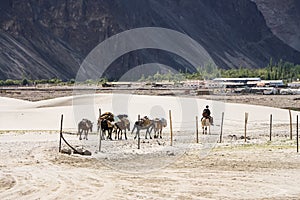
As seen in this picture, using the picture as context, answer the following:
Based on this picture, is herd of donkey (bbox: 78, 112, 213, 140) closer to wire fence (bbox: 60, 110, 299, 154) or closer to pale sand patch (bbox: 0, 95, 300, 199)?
wire fence (bbox: 60, 110, 299, 154)

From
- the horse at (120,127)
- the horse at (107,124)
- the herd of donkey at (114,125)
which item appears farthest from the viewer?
the horse at (120,127)

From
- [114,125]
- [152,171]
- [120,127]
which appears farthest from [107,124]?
[152,171]

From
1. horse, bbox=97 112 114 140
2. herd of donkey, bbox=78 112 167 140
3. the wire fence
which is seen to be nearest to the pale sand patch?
the wire fence

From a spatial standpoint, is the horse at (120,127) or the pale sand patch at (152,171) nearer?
the pale sand patch at (152,171)

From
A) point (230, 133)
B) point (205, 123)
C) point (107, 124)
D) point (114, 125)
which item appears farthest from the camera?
point (230, 133)

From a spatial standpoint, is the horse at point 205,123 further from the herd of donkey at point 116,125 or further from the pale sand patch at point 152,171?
the herd of donkey at point 116,125

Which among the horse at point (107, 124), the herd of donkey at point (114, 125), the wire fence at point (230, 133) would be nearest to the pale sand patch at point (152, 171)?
the wire fence at point (230, 133)

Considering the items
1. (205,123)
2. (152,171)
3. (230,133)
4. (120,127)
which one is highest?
(205,123)

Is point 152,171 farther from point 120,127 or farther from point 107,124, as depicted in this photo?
point 120,127

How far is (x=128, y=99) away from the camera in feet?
201

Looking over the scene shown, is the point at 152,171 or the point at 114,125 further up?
the point at 114,125

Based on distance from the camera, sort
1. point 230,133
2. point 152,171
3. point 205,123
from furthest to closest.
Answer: point 230,133
point 205,123
point 152,171

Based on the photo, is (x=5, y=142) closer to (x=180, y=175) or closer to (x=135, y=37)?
(x=180, y=175)

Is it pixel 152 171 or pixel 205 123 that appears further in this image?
pixel 205 123
